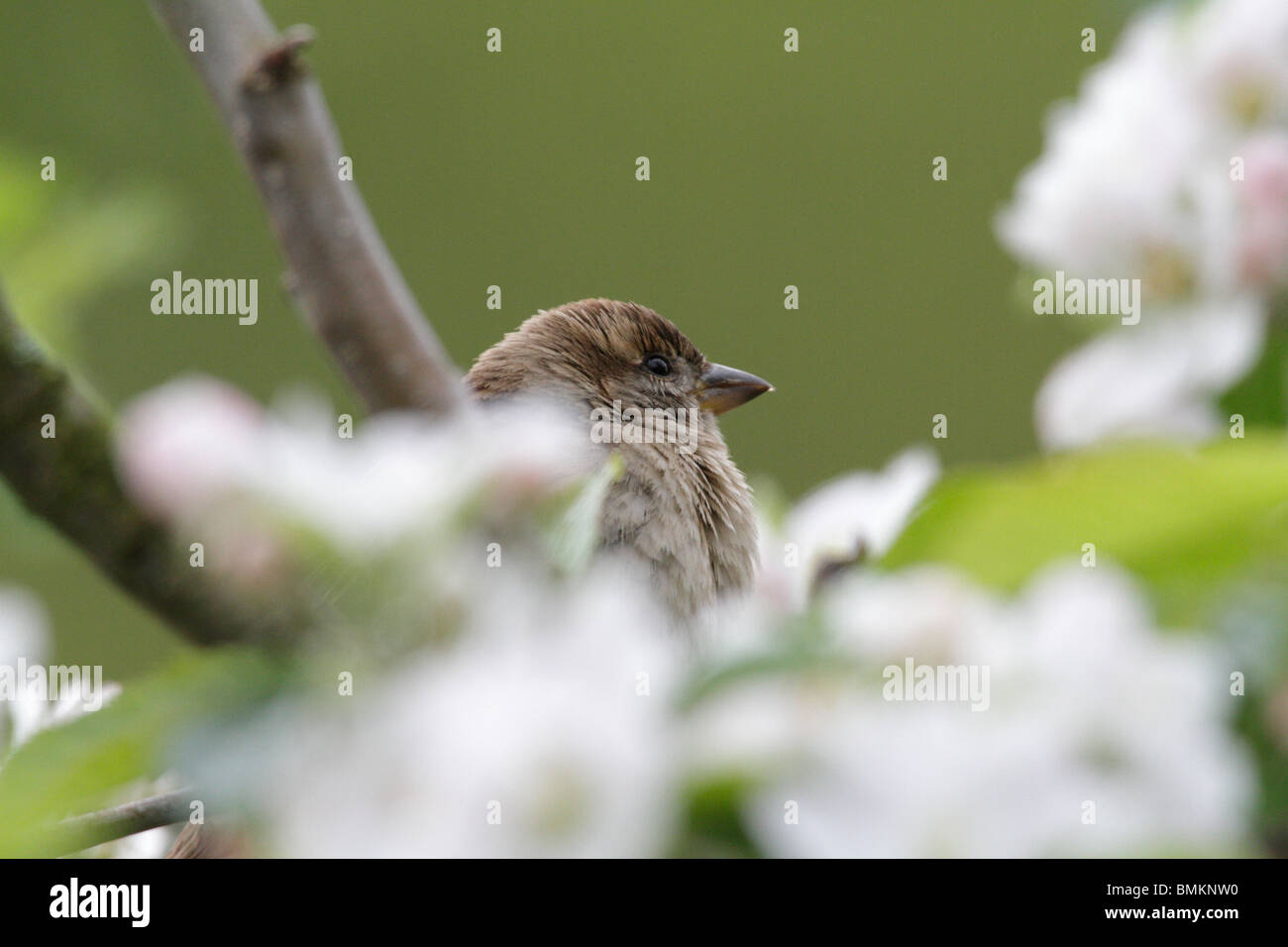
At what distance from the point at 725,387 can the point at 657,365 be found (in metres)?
0.15

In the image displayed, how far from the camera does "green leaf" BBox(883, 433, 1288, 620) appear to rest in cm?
54

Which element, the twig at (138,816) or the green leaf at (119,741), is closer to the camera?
the green leaf at (119,741)

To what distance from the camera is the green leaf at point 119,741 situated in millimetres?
550

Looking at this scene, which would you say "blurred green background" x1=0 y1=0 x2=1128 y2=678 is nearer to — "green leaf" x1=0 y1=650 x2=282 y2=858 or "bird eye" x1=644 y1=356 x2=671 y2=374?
"bird eye" x1=644 y1=356 x2=671 y2=374

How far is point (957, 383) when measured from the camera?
4.35 meters

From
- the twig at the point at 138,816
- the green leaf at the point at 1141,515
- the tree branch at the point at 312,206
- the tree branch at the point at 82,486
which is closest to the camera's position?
the green leaf at the point at 1141,515

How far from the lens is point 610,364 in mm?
2916

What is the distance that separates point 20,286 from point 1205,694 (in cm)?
169

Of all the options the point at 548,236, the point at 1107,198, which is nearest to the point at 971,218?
the point at 548,236

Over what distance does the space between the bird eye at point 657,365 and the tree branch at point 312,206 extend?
157cm

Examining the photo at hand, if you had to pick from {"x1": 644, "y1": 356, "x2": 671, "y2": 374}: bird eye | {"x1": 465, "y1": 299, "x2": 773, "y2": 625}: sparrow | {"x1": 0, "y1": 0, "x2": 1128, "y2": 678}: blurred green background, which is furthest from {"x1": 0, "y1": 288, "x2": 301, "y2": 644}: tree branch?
{"x1": 0, "y1": 0, "x2": 1128, "y2": 678}: blurred green background

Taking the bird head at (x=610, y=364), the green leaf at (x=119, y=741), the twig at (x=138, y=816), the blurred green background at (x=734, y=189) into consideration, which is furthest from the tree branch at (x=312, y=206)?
the blurred green background at (x=734, y=189)

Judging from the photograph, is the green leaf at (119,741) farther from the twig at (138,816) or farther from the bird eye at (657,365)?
the bird eye at (657,365)

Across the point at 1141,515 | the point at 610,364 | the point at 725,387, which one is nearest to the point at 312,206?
the point at 1141,515
